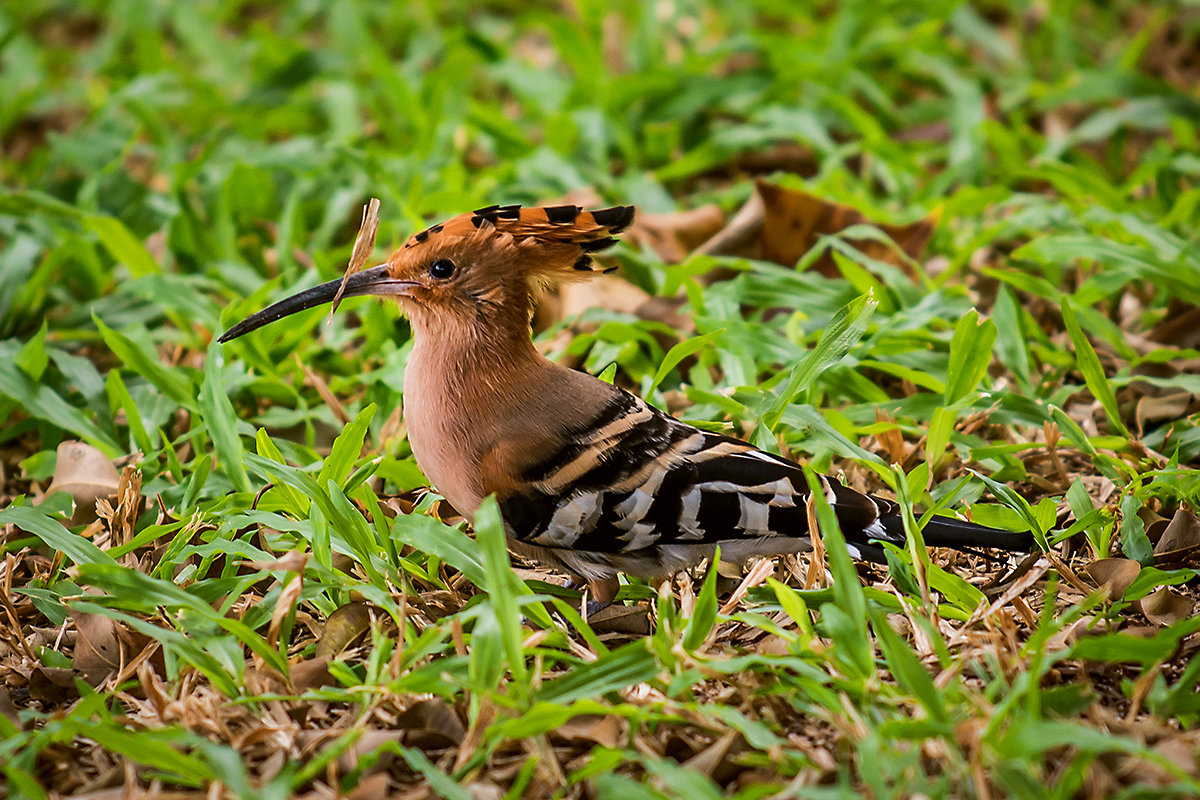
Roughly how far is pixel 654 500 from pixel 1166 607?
114 cm

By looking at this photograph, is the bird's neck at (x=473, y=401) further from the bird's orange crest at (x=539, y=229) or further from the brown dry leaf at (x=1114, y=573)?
the brown dry leaf at (x=1114, y=573)

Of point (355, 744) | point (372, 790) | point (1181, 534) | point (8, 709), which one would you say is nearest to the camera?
point (372, 790)

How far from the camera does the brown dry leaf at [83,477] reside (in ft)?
9.41

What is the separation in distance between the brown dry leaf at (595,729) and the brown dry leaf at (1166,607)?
1.19 m

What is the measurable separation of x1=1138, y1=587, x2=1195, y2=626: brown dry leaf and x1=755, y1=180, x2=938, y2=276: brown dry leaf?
5.81ft

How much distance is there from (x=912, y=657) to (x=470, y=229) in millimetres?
1308

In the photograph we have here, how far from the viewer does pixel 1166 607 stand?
92.9 inches

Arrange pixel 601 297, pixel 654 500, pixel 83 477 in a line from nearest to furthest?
pixel 654 500 → pixel 83 477 → pixel 601 297

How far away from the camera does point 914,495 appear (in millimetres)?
2604

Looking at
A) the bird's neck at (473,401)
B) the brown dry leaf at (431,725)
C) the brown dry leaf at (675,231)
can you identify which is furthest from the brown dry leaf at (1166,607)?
the brown dry leaf at (675,231)

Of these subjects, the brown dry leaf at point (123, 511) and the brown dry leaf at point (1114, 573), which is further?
the brown dry leaf at point (123, 511)

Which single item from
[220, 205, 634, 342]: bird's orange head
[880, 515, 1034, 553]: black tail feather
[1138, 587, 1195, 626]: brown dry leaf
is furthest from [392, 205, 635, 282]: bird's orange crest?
[1138, 587, 1195, 626]: brown dry leaf

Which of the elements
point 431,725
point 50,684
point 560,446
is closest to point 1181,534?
point 560,446

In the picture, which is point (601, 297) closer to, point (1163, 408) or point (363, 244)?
point (363, 244)
